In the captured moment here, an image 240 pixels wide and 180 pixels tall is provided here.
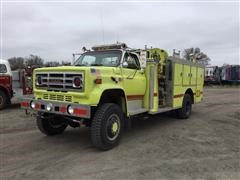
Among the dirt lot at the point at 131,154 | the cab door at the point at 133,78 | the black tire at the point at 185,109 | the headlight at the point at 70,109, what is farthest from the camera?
the black tire at the point at 185,109

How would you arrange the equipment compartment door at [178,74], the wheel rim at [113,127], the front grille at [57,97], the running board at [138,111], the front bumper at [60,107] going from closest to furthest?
the front bumper at [60,107] → the front grille at [57,97] → the wheel rim at [113,127] → the running board at [138,111] → the equipment compartment door at [178,74]

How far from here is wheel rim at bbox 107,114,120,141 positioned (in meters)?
6.02

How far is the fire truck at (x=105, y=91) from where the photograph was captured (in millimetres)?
5695

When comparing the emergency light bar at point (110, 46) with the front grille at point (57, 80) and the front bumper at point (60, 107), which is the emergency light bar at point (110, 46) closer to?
the front grille at point (57, 80)

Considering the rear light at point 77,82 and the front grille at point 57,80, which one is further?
the front grille at point 57,80

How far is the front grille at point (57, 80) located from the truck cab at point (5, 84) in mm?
6313

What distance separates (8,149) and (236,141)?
17.9ft

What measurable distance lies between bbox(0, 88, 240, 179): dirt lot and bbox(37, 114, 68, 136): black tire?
0.64 feet

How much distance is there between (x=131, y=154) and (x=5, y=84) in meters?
8.45

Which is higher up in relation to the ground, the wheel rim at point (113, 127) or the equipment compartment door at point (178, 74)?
the equipment compartment door at point (178, 74)

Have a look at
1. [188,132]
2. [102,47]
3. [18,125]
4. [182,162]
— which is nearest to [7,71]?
[18,125]

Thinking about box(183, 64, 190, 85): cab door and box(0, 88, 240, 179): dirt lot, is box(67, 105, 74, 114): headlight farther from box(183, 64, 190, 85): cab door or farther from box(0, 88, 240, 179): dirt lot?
box(183, 64, 190, 85): cab door

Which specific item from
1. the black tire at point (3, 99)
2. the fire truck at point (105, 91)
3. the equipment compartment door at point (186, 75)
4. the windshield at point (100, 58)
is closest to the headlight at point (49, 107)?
the fire truck at point (105, 91)

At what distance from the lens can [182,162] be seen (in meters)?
5.36
